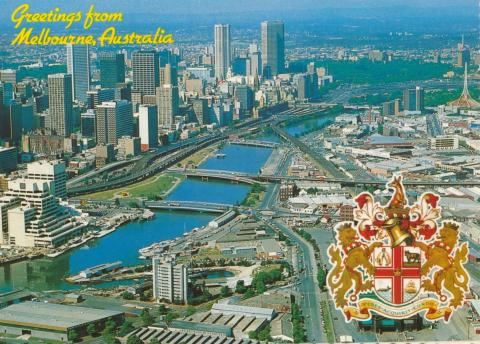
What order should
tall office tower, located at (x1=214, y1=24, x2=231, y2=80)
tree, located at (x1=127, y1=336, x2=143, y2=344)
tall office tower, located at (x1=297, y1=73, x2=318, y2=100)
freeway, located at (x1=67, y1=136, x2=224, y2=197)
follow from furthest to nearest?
1. tall office tower, located at (x1=297, y1=73, x2=318, y2=100)
2. tall office tower, located at (x1=214, y1=24, x2=231, y2=80)
3. freeway, located at (x1=67, y1=136, x2=224, y2=197)
4. tree, located at (x1=127, y1=336, x2=143, y2=344)

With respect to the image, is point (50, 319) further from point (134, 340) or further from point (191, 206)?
point (191, 206)

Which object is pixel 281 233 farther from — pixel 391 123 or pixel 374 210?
pixel 391 123

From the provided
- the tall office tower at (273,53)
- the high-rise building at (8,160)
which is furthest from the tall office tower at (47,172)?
the tall office tower at (273,53)

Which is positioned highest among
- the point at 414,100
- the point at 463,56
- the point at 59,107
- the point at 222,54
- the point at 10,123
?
the point at 222,54

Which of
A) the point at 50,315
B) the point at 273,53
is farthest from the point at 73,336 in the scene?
the point at 273,53

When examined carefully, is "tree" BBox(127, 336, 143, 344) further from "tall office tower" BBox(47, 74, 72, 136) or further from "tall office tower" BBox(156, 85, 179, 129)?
"tall office tower" BBox(156, 85, 179, 129)

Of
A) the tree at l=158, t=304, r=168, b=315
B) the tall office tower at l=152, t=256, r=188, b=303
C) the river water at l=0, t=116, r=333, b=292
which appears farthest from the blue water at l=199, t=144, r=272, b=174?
the tree at l=158, t=304, r=168, b=315
